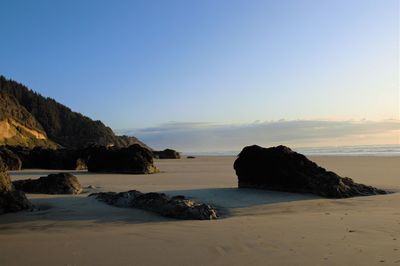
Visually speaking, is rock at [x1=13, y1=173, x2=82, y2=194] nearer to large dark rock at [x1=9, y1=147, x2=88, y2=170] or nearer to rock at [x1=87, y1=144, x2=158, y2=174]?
rock at [x1=87, y1=144, x2=158, y2=174]

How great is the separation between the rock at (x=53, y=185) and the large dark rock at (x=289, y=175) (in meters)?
5.00

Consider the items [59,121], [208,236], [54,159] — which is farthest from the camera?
[59,121]

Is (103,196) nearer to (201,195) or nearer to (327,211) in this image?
(201,195)

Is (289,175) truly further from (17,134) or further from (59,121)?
(59,121)

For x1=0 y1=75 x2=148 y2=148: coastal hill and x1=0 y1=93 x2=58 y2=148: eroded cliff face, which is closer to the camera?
x1=0 y1=93 x2=58 y2=148: eroded cliff face

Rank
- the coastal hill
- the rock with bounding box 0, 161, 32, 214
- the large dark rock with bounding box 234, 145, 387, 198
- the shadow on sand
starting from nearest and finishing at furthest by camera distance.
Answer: the shadow on sand
the rock with bounding box 0, 161, 32, 214
the large dark rock with bounding box 234, 145, 387, 198
the coastal hill

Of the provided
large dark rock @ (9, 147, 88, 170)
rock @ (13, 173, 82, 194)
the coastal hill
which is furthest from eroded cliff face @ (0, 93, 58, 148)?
rock @ (13, 173, 82, 194)

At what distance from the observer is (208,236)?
21.8 ft

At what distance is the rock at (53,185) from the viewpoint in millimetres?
12203

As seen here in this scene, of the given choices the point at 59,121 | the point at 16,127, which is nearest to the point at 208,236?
the point at 16,127

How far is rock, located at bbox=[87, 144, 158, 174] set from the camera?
2262 cm

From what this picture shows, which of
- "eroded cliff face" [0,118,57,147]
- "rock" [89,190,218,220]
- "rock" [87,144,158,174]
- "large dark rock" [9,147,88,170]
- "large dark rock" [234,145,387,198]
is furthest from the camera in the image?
"eroded cliff face" [0,118,57,147]

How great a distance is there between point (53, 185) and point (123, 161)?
35.0 feet

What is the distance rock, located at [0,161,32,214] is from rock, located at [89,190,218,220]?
182cm
